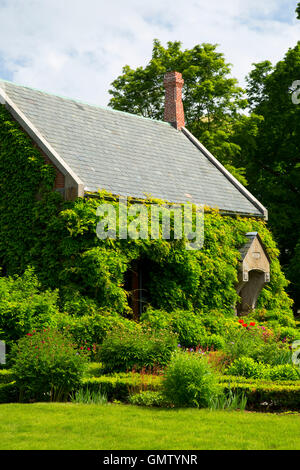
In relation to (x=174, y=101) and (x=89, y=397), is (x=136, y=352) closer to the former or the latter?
(x=89, y=397)

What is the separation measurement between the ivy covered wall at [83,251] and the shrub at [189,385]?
596 cm

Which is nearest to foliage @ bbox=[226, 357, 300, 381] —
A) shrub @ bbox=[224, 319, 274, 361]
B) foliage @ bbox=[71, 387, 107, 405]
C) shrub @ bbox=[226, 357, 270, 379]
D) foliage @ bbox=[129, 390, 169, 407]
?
shrub @ bbox=[226, 357, 270, 379]

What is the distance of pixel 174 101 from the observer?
27.6 meters

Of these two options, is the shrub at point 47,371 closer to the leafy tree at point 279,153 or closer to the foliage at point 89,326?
the foliage at point 89,326

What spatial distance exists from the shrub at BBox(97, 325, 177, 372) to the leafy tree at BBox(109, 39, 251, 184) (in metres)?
21.2

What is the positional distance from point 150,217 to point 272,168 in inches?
785

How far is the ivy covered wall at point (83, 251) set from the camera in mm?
16844

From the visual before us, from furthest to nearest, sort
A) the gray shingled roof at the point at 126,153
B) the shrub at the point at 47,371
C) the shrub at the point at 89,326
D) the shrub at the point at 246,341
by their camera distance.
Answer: the gray shingled roof at the point at 126,153, the shrub at the point at 89,326, the shrub at the point at 246,341, the shrub at the point at 47,371

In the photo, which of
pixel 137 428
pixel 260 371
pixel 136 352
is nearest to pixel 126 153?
pixel 136 352

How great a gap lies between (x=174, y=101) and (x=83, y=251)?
42.4 ft

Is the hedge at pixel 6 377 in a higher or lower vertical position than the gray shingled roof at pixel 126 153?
lower

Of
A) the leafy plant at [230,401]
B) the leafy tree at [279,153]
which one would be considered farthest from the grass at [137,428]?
the leafy tree at [279,153]

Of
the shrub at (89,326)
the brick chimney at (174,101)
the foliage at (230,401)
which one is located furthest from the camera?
the brick chimney at (174,101)

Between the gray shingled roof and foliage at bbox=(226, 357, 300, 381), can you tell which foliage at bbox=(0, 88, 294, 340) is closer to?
the gray shingled roof
